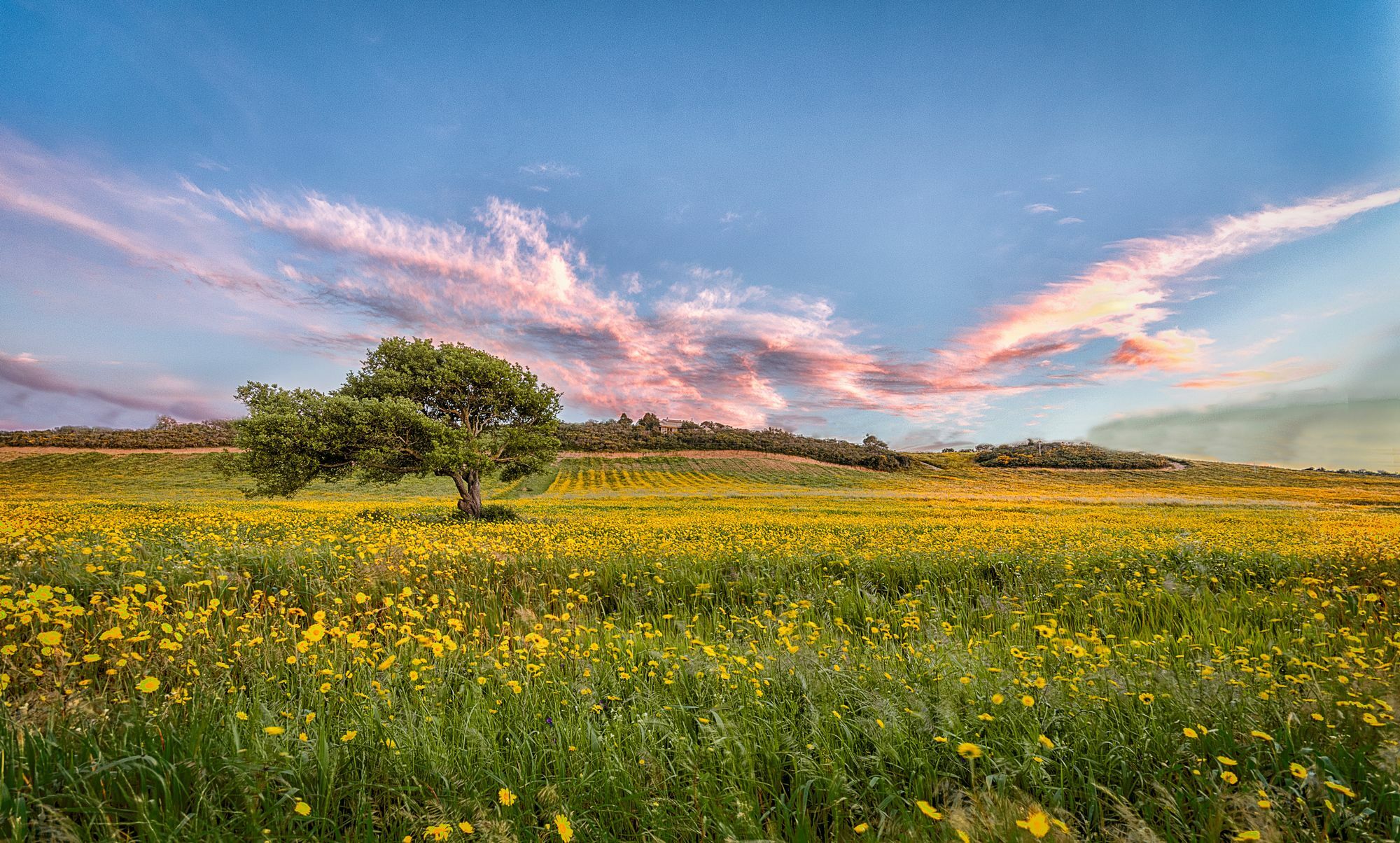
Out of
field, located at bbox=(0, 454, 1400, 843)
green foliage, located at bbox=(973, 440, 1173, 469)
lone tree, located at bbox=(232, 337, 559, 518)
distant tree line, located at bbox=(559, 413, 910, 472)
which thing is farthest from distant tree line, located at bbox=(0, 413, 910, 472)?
field, located at bbox=(0, 454, 1400, 843)

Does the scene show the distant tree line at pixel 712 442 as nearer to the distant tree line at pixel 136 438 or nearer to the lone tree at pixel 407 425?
the distant tree line at pixel 136 438

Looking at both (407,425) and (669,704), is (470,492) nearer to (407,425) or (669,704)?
(407,425)

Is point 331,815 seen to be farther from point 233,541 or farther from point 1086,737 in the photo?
point 233,541

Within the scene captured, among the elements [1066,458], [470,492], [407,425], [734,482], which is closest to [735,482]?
[734,482]

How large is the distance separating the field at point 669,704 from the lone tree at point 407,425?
45.3ft

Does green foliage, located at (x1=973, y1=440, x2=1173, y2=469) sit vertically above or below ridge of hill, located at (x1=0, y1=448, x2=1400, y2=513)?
above

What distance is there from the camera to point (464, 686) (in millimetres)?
4250

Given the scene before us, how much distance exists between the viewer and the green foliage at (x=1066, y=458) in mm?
117562

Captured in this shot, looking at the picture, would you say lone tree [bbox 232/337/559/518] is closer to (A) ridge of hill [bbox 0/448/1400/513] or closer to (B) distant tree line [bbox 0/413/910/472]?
(A) ridge of hill [bbox 0/448/1400/513]

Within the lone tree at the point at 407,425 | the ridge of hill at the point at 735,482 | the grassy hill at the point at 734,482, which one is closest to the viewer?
the lone tree at the point at 407,425

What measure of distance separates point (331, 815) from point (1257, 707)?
6.32m

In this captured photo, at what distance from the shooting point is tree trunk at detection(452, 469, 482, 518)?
26.4 meters

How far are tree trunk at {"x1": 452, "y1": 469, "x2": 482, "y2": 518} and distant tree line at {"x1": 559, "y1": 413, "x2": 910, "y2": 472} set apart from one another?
75.2 meters

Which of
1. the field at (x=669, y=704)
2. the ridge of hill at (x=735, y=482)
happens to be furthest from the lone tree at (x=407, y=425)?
the field at (x=669, y=704)
